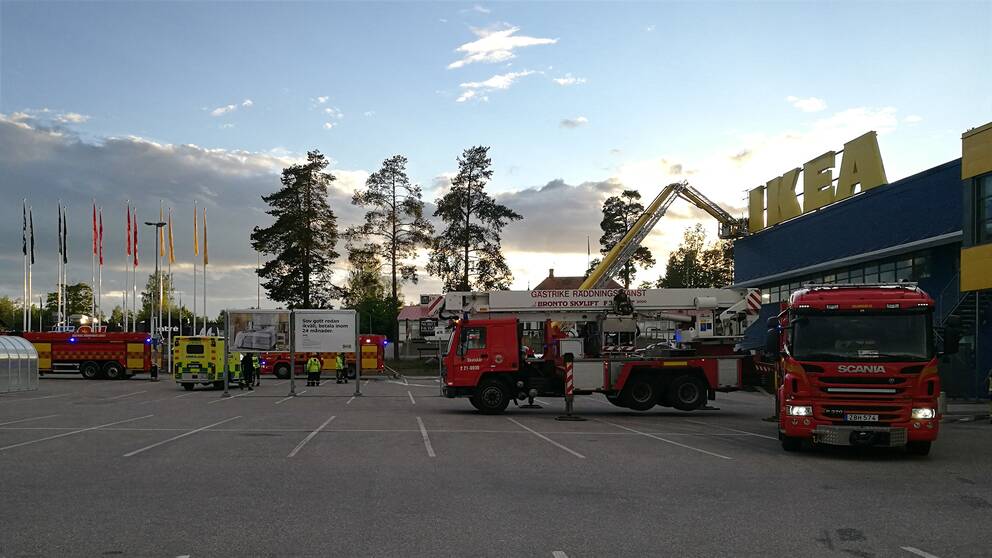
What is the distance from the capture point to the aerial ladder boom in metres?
49.9

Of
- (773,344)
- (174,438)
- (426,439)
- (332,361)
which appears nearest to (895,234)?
(773,344)

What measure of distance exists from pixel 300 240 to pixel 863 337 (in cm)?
5303

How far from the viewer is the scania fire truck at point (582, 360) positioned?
74.9 feet

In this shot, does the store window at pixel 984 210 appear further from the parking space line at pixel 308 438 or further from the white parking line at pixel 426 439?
the parking space line at pixel 308 438

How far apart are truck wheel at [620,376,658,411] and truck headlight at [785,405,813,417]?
8.91 metres

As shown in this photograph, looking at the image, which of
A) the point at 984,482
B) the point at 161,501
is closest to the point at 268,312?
the point at 161,501

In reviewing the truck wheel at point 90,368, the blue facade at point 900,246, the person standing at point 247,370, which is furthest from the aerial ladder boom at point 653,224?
the truck wheel at point 90,368

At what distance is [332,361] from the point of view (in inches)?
2024

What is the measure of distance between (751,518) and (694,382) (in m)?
14.5

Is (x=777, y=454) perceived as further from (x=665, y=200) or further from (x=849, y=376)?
(x=665, y=200)

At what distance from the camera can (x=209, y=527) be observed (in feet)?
26.3

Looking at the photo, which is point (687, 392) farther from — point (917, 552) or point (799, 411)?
point (917, 552)

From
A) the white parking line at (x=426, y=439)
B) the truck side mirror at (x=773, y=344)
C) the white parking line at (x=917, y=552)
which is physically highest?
the truck side mirror at (x=773, y=344)

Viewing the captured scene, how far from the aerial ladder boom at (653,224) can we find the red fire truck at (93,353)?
25959mm
